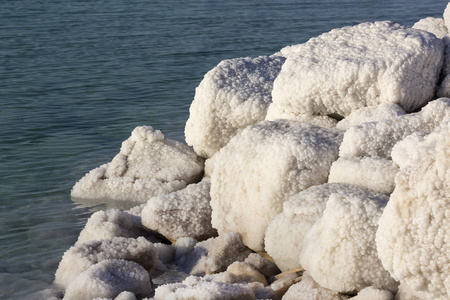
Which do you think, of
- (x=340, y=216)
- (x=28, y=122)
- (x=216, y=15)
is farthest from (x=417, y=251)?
(x=216, y=15)

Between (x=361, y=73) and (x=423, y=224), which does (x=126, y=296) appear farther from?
(x=361, y=73)

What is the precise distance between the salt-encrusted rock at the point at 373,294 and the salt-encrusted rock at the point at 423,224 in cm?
56

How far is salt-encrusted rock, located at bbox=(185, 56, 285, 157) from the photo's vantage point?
19.7ft

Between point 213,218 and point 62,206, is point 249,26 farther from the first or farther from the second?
point 213,218

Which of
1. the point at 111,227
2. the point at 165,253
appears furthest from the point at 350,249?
the point at 111,227

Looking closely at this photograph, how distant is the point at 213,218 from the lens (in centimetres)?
493

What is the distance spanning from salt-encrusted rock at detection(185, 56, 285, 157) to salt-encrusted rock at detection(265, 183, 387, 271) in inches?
73.3

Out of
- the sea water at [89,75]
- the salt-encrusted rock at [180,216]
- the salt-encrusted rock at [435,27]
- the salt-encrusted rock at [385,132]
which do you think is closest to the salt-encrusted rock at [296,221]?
the salt-encrusted rock at [385,132]

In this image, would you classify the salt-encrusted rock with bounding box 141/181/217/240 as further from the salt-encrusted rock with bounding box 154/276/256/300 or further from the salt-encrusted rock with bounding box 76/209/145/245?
the salt-encrusted rock with bounding box 154/276/256/300

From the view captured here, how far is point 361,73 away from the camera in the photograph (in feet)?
16.3

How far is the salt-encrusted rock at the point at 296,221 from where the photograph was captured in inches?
160

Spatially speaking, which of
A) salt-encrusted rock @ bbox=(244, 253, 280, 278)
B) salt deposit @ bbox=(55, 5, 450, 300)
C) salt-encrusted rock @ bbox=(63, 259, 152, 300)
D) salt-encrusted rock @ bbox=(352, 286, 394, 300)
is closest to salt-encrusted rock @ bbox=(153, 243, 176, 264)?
salt deposit @ bbox=(55, 5, 450, 300)

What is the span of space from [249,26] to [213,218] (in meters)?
13.0

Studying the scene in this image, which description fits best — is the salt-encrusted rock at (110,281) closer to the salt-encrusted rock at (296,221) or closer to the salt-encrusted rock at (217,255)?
the salt-encrusted rock at (217,255)
